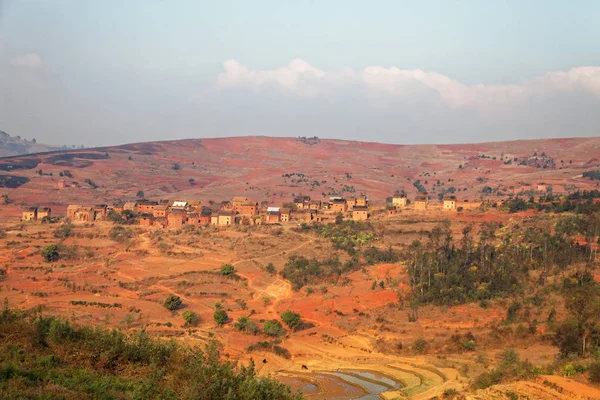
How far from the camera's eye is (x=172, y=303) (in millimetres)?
37594

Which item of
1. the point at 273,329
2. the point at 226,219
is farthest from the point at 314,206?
the point at 273,329

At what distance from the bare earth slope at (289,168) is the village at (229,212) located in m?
21.2

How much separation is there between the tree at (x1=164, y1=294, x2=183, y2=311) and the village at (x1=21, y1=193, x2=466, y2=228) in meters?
22.8

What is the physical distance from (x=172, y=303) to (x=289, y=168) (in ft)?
320

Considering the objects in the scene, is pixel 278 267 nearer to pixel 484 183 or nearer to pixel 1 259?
pixel 1 259

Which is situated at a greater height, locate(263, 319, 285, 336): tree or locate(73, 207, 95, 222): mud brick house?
locate(73, 207, 95, 222): mud brick house

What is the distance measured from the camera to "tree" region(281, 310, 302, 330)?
115 feet

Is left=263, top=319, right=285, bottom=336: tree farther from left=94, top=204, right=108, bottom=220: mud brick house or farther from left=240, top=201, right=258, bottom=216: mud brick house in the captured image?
left=94, top=204, right=108, bottom=220: mud brick house

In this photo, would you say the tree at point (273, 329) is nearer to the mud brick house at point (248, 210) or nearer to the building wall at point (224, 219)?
the building wall at point (224, 219)

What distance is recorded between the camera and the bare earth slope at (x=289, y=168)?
102 m

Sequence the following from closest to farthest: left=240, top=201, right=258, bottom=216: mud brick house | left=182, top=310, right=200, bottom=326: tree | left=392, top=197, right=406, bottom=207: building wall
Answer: left=182, top=310, right=200, bottom=326: tree
left=240, top=201, right=258, bottom=216: mud brick house
left=392, top=197, right=406, bottom=207: building wall

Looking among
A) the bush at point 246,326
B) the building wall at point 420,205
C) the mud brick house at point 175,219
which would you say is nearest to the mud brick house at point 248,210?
the mud brick house at point 175,219

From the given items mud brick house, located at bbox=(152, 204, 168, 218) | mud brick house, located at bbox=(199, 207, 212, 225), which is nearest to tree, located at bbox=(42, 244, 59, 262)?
mud brick house, located at bbox=(199, 207, 212, 225)

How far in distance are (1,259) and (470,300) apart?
34150mm
